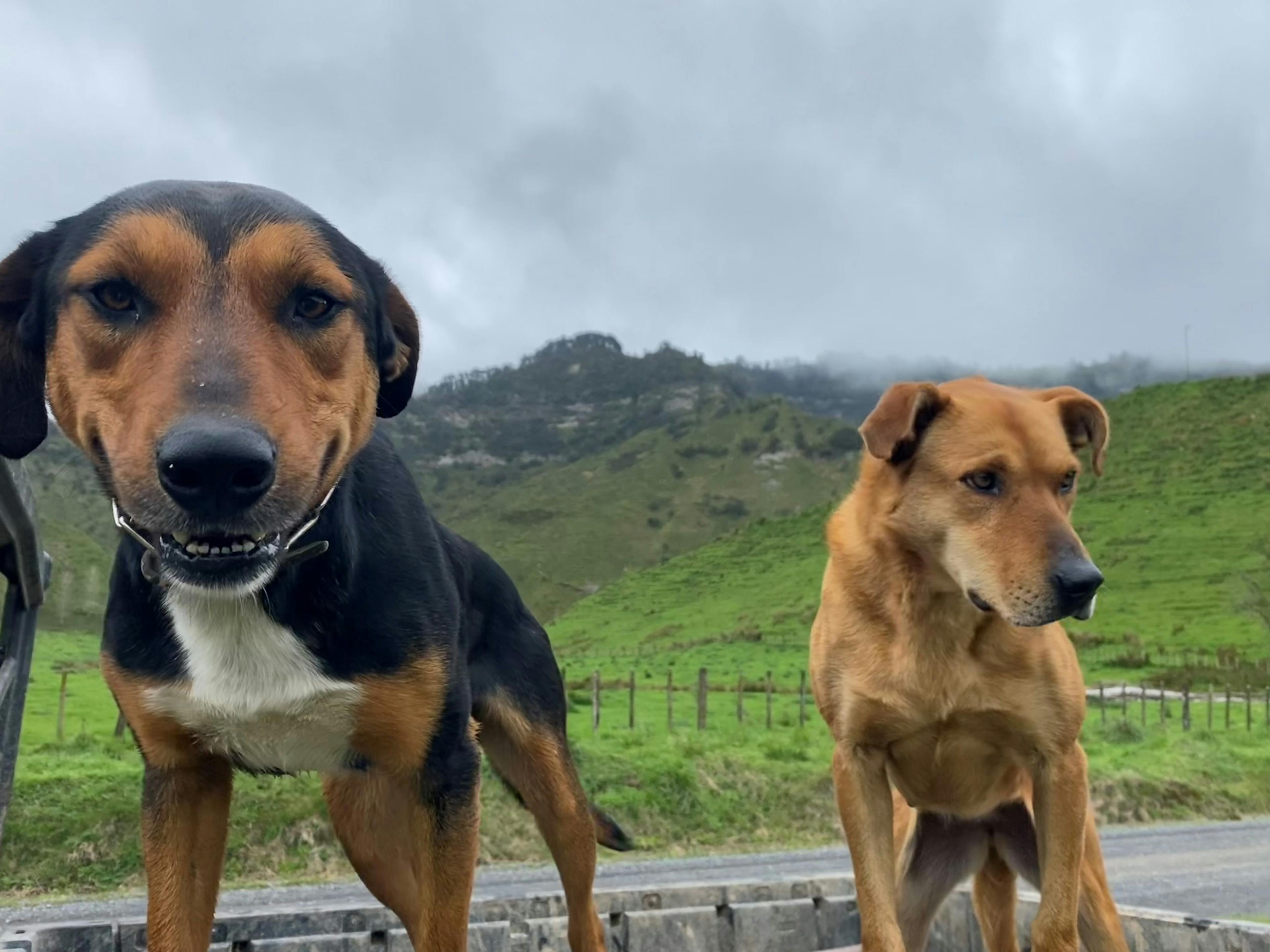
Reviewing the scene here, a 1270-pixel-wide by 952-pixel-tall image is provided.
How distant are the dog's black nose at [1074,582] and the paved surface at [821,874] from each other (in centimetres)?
632

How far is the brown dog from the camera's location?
4121mm

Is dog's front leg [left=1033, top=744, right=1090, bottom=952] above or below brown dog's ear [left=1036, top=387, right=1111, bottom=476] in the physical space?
below

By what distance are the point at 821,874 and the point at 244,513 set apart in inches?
415

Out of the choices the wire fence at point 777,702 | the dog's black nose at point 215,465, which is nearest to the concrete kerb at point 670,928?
the dog's black nose at point 215,465

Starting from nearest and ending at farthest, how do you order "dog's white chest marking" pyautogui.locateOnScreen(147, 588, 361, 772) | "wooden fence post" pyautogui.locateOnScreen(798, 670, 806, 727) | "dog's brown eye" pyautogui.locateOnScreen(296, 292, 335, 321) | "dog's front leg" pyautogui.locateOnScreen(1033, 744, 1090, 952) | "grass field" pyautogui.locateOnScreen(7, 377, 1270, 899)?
"dog's brown eye" pyautogui.locateOnScreen(296, 292, 335, 321), "dog's white chest marking" pyautogui.locateOnScreen(147, 588, 361, 772), "dog's front leg" pyautogui.locateOnScreen(1033, 744, 1090, 952), "grass field" pyautogui.locateOnScreen(7, 377, 1270, 899), "wooden fence post" pyautogui.locateOnScreen(798, 670, 806, 727)

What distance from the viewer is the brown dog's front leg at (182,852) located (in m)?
3.38

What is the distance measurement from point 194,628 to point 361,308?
40.4 inches

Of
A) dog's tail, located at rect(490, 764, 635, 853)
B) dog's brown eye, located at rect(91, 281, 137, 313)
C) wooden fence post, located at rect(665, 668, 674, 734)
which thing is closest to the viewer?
dog's brown eye, located at rect(91, 281, 137, 313)

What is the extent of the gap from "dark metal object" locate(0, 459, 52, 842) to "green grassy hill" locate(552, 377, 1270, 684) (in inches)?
1445

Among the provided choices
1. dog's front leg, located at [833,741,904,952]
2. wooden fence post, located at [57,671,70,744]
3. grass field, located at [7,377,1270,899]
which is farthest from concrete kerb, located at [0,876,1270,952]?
wooden fence post, located at [57,671,70,744]

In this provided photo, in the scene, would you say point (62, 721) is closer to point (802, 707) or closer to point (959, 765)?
point (802, 707)

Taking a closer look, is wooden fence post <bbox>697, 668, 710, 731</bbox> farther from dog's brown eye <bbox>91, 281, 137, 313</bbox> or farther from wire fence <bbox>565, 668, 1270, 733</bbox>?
dog's brown eye <bbox>91, 281, 137, 313</bbox>

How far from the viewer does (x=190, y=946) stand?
3428 mm

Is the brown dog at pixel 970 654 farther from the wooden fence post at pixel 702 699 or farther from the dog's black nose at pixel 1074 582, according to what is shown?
the wooden fence post at pixel 702 699
